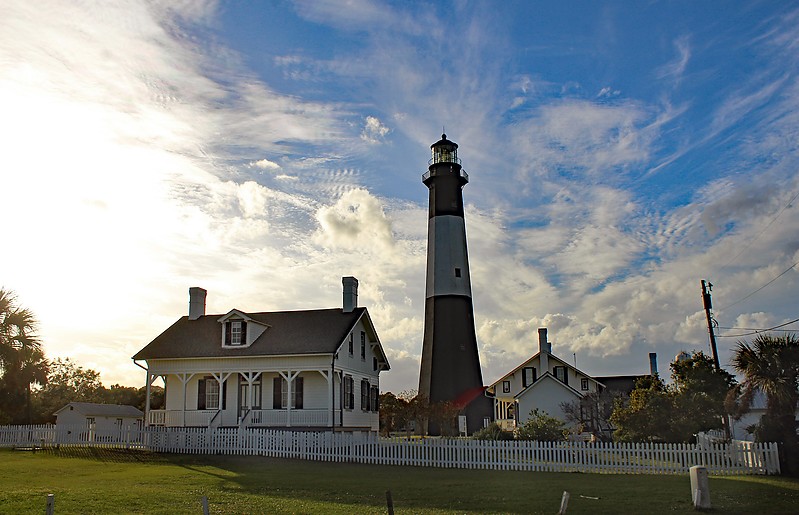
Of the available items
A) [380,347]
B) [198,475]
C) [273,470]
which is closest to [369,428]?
[380,347]

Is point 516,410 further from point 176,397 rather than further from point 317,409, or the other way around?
point 176,397

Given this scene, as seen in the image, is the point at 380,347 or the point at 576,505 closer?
the point at 576,505

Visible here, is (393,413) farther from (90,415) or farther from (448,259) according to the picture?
Result: (90,415)

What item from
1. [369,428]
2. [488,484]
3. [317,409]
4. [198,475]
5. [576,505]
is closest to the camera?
[576,505]

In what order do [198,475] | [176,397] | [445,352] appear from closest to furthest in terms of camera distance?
[198,475]
[176,397]
[445,352]

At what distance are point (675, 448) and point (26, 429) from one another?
26.2m

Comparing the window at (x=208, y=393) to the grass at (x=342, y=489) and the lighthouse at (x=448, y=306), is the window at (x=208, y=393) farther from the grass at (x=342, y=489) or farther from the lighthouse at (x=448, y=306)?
the lighthouse at (x=448, y=306)

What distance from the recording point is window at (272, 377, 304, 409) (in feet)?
101

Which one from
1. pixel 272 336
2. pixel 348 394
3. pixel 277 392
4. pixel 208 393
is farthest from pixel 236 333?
pixel 348 394

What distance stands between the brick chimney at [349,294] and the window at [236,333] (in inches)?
183

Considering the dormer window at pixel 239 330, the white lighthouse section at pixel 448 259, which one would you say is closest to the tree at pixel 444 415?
the white lighthouse section at pixel 448 259

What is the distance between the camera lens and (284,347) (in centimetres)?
3048

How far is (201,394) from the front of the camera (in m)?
32.0

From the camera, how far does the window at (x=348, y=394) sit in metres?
31.8
